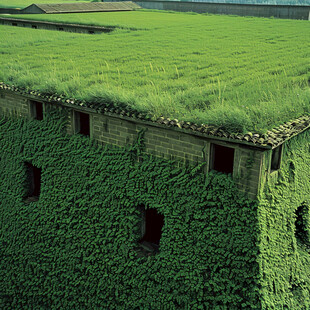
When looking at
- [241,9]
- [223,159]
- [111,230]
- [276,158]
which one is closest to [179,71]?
[223,159]

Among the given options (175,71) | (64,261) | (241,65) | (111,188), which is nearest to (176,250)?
(111,188)

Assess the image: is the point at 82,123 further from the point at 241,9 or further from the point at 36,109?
the point at 241,9

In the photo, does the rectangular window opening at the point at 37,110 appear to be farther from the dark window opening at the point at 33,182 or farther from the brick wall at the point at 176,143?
the dark window opening at the point at 33,182

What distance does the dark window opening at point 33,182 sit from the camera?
10.3 metres

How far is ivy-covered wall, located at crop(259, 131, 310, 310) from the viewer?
23.6 feet

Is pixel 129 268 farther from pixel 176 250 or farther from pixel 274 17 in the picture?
pixel 274 17

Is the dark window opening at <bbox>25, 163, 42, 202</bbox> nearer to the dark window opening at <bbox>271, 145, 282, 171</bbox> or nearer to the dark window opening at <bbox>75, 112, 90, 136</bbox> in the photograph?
the dark window opening at <bbox>75, 112, 90, 136</bbox>

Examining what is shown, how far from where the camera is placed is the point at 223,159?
747cm

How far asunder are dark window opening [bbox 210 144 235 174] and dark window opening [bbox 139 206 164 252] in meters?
1.57

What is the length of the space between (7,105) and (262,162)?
6.43 m

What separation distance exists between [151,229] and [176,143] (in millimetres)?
1891

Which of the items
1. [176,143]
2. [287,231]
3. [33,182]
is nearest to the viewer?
[176,143]

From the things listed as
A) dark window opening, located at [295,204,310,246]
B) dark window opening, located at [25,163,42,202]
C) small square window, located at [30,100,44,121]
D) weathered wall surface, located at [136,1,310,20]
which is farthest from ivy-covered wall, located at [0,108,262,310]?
weathered wall surface, located at [136,1,310,20]

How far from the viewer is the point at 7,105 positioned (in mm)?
10555
